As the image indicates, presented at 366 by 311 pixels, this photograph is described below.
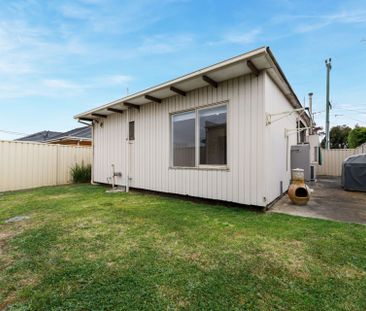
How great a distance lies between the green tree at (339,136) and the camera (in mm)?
23547

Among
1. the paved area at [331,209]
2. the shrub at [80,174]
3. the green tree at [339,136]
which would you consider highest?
the green tree at [339,136]

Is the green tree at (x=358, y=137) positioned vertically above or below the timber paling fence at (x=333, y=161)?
above

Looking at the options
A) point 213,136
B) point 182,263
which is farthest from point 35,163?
point 182,263

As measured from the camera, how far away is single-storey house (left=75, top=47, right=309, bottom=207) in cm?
394

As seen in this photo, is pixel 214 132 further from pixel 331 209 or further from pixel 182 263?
pixel 182 263

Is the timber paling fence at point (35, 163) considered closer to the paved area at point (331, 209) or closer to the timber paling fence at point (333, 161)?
the paved area at point (331, 209)

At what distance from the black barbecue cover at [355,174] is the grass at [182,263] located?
4317 millimetres

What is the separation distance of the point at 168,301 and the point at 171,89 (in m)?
4.26

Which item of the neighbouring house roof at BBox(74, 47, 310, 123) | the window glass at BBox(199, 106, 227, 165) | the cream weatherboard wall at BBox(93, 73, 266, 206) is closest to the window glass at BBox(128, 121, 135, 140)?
the cream weatherboard wall at BBox(93, 73, 266, 206)

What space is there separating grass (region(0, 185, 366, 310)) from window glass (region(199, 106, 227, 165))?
1.42 metres

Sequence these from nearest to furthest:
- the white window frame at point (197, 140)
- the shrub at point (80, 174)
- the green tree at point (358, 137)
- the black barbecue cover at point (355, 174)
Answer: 1. the white window frame at point (197, 140)
2. the black barbecue cover at point (355, 174)
3. the shrub at point (80, 174)
4. the green tree at point (358, 137)

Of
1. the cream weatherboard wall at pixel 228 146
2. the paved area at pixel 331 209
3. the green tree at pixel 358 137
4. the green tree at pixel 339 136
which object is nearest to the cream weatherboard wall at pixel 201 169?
the cream weatherboard wall at pixel 228 146

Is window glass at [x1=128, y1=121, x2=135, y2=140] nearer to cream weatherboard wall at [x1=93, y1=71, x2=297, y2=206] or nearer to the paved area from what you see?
cream weatherboard wall at [x1=93, y1=71, x2=297, y2=206]

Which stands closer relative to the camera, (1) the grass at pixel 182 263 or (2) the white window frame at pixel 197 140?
(1) the grass at pixel 182 263
